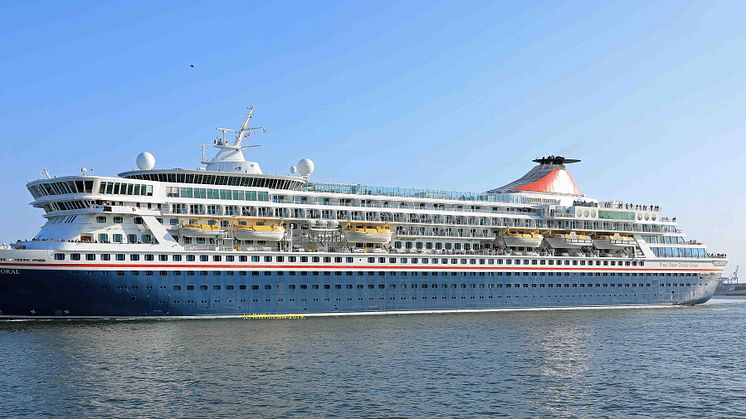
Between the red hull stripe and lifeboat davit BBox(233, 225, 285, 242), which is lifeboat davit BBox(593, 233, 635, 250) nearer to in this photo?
the red hull stripe

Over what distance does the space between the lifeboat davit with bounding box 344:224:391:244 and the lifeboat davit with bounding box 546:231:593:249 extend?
56.7ft

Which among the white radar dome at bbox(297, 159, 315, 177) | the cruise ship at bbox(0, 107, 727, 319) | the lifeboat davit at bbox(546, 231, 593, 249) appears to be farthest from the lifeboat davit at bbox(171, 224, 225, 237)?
the lifeboat davit at bbox(546, 231, 593, 249)

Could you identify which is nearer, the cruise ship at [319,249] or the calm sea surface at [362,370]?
the calm sea surface at [362,370]

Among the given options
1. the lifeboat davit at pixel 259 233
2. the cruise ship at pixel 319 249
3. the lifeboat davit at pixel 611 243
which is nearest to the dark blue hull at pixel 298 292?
the cruise ship at pixel 319 249

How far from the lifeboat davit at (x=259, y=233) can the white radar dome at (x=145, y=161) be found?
7.32 m

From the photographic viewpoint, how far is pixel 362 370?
34.1 metres

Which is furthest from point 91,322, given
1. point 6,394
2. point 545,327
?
point 545,327

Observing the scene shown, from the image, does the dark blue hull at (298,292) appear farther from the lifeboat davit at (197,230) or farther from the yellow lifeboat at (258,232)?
the lifeboat davit at (197,230)

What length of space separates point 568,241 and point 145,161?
3649cm

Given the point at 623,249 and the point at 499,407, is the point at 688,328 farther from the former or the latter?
the point at 499,407

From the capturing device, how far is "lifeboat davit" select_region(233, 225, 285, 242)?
5525cm

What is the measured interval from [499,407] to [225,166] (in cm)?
3578

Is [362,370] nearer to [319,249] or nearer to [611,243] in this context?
[319,249]

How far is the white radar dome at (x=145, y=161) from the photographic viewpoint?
55.9 metres
